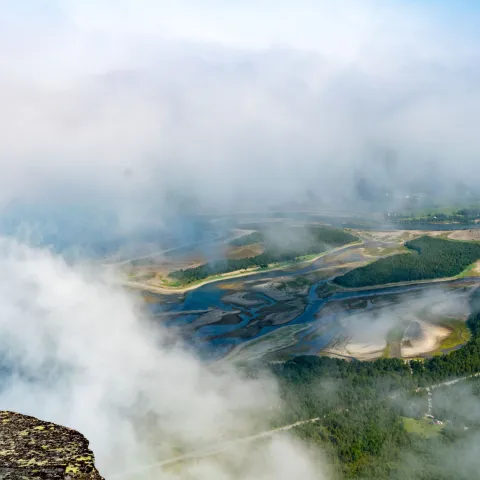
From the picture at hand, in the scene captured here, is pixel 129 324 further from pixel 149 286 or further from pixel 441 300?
pixel 441 300

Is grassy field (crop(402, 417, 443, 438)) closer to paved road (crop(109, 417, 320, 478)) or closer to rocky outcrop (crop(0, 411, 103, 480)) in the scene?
paved road (crop(109, 417, 320, 478))

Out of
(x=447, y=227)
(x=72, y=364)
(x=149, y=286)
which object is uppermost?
(x=72, y=364)

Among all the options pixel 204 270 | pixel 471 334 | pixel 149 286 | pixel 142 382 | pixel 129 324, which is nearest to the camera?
pixel 142 382

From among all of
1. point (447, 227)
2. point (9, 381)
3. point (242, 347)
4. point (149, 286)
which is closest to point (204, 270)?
point (149, 286)

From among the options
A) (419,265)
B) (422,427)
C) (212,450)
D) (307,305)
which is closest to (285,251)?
(419,265)

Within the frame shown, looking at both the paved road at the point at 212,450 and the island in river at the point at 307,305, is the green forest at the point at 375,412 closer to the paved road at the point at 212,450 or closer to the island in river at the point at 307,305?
the paved road at the point at 212,450

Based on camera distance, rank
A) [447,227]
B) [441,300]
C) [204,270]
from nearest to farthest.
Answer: [441,300], [204,270], [447,227]

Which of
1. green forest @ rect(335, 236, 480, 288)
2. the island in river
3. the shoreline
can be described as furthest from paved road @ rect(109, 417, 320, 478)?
green forest @ rect(335, 236, 480, 288)
